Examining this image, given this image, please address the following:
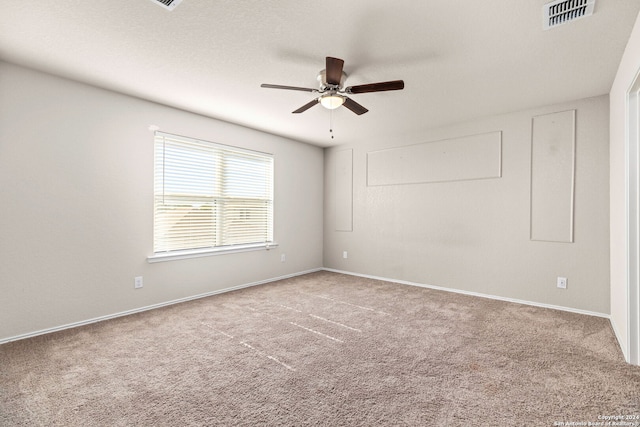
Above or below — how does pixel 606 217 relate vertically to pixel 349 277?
above

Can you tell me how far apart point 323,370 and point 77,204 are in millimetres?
2873

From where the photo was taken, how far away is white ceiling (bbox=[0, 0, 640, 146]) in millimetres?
1906

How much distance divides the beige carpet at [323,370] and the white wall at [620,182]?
0.27 metres

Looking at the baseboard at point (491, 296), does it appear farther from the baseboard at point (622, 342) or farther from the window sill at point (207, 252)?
the window sill at point (207, 252)

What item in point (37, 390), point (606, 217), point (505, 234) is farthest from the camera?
point (505, 234)

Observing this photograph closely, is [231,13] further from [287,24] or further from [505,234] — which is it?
[505,234]

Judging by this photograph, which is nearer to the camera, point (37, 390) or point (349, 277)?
point (37, 390)

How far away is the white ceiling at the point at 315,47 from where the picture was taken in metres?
1.91

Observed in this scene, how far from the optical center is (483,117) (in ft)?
13.0

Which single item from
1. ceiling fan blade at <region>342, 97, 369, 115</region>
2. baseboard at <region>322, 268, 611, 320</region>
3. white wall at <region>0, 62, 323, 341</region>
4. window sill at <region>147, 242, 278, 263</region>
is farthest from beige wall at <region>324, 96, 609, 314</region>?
white wall at <region>0, 62, 323, 341</region>

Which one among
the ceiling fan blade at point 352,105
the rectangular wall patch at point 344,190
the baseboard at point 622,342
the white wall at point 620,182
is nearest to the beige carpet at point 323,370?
the baseboard at point 622,342

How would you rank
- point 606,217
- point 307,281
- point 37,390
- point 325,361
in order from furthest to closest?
point 307,281 → point 606,217 → point 325,361 → point 37,390

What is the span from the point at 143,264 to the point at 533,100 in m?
4.90

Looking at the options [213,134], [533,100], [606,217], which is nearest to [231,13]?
[213,134]
